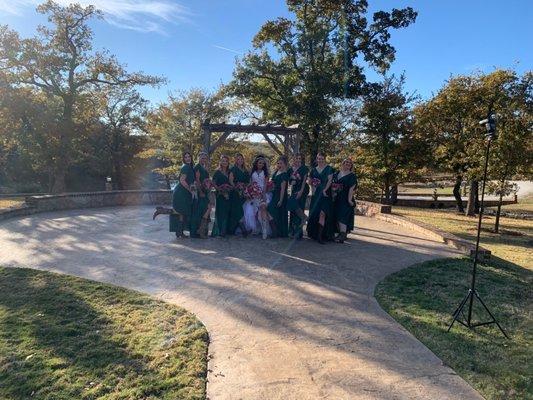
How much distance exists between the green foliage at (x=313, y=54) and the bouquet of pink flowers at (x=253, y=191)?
33.1 ft

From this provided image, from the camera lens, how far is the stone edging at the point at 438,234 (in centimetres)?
825

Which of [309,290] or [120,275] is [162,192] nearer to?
[120,275]

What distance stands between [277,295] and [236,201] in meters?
4.17

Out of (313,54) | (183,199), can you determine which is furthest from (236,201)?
(313,54)

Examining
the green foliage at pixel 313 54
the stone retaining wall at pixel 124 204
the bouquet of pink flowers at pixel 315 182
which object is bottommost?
the stone retaining wall at pixel 124 204

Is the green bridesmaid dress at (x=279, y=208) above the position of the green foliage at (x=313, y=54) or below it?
below

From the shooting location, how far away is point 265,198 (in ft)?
30.2

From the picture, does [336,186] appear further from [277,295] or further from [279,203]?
[277,295]

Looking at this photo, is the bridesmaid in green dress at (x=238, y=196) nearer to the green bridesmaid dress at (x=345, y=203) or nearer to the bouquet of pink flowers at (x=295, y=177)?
the bouquet of pink flowers at (x=295, y=177)

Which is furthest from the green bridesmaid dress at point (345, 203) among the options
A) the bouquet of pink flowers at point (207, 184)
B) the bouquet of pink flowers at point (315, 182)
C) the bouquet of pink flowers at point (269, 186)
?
the bouquet of pink flowers at point (207, 184)

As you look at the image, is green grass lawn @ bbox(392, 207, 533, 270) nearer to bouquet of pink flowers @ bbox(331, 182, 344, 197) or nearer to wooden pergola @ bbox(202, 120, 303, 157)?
bouquet of pink flowers @ bbox(331, 182, 344, 197)

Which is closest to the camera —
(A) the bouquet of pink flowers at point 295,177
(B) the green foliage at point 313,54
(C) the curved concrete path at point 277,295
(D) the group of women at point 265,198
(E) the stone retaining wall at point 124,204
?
(C) the curved concrete path at point 277,295

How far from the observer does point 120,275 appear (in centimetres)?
635

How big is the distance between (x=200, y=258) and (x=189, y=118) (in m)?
19.7
